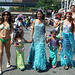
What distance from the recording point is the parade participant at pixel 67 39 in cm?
503

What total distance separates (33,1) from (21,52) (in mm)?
109584

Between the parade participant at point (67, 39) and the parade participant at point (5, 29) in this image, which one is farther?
the parade participant at point (67, 39)

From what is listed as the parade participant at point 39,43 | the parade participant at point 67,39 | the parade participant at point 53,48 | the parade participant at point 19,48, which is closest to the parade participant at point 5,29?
the parade participant at point 19,48

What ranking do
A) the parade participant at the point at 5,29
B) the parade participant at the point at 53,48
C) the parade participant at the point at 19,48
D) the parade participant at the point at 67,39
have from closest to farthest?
the parade participant at the point at 5,29
the parade participant at the point at 19,48
the parade participant at the point at 67,39
the parade participant at the point at 53,48

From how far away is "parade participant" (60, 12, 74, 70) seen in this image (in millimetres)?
5031

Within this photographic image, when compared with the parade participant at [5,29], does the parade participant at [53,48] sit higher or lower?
lower

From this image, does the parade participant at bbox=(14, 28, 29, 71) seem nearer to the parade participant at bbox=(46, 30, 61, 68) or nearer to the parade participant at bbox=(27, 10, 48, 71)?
the parade participant at bbox=(27, 10, 48, 71)

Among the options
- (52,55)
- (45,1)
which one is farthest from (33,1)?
(52,55)

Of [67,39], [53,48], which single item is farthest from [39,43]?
[67,39]

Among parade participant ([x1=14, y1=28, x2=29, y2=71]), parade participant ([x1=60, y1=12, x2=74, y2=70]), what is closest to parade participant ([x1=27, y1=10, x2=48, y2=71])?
parade participant ([x1=14, y1=28, x2=29, y2=71])

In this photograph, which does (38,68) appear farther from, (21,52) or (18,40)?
(18,40)

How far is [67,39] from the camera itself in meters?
5.14

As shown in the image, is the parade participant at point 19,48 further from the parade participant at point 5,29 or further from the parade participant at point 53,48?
the parade participant at point 53,48

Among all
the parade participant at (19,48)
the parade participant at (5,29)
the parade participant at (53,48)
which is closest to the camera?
the parade participant at (5,29)
